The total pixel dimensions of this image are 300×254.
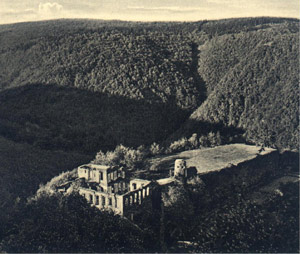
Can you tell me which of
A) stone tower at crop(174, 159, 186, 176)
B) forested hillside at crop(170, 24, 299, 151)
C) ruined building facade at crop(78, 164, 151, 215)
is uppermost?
forested hillside at crop(170, 24, 299, 151)

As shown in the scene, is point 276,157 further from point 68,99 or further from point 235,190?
point 68,99

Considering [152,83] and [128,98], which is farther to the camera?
[152,83]

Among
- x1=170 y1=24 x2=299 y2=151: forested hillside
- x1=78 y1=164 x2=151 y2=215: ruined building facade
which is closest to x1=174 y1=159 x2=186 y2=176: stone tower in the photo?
x1=78 y1=164 x2=151 y2=215: ruined building facade

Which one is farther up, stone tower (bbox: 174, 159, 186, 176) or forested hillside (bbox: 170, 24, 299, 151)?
forested hillside (bbox: 170, 24, 299, 151)

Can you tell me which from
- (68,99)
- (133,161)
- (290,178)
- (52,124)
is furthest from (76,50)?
(290,178)

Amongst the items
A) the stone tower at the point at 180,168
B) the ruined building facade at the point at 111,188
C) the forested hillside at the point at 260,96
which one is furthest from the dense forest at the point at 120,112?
the stone tower at the point at 180,168

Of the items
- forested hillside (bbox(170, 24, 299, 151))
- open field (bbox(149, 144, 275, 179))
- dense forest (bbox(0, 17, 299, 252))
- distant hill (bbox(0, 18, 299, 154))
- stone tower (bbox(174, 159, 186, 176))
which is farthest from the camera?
distant hill (bbox(0, 18, 299, 154))

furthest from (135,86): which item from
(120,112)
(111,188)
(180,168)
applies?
(111,188)

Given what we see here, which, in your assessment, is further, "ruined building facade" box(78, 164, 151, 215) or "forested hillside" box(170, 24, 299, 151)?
"forested hillside" box(170, 24, 299, 151)

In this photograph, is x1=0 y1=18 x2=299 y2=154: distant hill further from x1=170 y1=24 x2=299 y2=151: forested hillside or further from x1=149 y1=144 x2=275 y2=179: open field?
x1=149 y1=144 x2=275 y2=179: open field

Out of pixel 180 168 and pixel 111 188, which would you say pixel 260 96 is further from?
pixel 111 188
